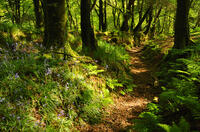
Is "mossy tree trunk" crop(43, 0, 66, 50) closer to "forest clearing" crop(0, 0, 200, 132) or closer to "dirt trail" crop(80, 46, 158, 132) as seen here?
"forest clearing" crop(0, 0, 200, 132)

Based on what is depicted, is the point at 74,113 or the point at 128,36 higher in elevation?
the point at 128,36

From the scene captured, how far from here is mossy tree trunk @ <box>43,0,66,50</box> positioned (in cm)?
381

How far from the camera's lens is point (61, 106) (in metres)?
2.79

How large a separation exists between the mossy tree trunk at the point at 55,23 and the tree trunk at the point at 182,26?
15.1ft

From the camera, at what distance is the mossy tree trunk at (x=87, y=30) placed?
5.29 metres

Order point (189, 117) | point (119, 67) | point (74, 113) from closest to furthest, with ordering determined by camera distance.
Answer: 1. point (189, 117)
2. point (74, 113)
3. point (119, 67)

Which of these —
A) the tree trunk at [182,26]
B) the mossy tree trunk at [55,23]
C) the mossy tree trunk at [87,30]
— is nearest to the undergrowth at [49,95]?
the mossy tree trunk at [55,23]

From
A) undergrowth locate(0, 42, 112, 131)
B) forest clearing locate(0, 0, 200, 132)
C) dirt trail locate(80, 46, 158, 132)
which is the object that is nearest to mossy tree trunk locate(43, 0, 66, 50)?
forest clearing locate(0, 0, 200, 132)

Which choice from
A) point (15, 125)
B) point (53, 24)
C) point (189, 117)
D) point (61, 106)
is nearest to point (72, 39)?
point (53, 24)

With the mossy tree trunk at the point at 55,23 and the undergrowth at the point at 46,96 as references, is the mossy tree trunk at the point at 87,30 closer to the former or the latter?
the mossy tree trunk at the point at 55,23

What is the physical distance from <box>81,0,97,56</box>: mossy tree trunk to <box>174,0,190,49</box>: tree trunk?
3.56 meters

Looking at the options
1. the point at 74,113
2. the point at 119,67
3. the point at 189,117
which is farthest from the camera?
the point at 119,67

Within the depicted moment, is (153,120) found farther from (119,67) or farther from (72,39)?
(72,39)

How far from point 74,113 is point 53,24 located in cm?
271
